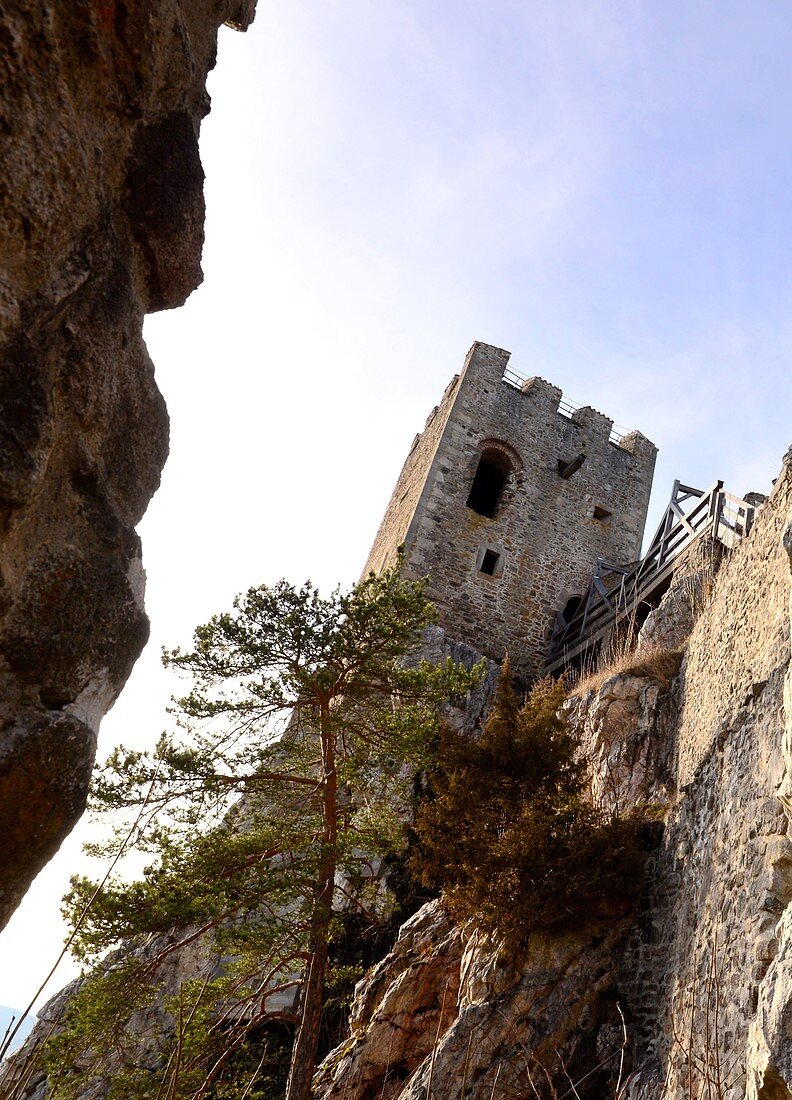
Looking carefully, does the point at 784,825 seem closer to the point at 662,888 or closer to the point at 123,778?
→ the point at 662,888

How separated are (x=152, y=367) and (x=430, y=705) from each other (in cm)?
613

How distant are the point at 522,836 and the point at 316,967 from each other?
2098 millimetres

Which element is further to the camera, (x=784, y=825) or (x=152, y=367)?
(x=784, y=825)

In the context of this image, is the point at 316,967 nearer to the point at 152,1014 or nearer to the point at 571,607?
the point at 152,1014

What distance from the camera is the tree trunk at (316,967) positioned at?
6609mm

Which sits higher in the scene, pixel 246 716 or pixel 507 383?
pixel 507 383

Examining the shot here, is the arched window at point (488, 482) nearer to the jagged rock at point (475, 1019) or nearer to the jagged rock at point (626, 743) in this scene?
the jagged rock at point (626, 743)

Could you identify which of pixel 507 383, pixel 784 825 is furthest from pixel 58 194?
pixel 507 383

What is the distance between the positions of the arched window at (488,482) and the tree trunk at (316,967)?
10971 mm

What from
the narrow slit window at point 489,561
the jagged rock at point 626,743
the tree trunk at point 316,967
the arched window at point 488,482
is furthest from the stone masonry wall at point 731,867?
the arched window at point 488,482

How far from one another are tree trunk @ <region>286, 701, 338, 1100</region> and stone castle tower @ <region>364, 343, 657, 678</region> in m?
7.96

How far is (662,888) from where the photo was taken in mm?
6797

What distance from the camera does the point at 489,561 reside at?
54.3 ft

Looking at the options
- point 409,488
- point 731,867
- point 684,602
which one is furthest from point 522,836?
point 409,488
